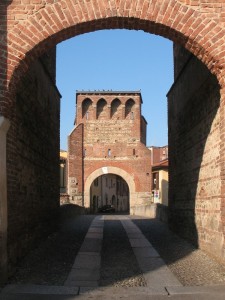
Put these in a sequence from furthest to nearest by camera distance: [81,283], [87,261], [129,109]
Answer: [129,109], [87,261], [81,283]

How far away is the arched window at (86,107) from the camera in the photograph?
38.7m

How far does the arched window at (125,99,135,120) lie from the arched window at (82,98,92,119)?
10.9 ft

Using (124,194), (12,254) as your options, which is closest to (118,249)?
(12,254)

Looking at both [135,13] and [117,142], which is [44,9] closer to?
[135,13]

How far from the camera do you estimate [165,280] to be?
667 cm

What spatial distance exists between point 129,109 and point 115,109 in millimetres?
1289

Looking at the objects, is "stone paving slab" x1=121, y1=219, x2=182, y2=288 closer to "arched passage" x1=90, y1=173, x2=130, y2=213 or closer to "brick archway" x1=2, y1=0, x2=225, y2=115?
"brick archway" x1=2, y1=0, x2=225, y2=115

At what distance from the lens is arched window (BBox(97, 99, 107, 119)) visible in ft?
127

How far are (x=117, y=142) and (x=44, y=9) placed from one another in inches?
1230

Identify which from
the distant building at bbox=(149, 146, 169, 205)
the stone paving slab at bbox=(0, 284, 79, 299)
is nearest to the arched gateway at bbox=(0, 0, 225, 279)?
the stone paving slab at bbox=(0, 284, 79, 299)

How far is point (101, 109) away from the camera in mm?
38969

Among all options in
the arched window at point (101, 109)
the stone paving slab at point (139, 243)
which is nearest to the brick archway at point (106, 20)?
the stone paving slab at point (139, 243)

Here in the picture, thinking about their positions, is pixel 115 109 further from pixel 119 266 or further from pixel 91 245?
pixel 119 266

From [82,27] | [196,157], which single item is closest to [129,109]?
[196,157]
